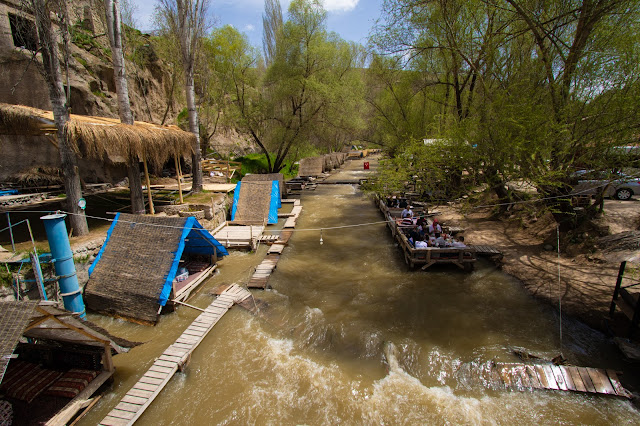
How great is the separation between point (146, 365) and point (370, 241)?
9.12m

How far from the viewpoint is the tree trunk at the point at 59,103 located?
7891 mm

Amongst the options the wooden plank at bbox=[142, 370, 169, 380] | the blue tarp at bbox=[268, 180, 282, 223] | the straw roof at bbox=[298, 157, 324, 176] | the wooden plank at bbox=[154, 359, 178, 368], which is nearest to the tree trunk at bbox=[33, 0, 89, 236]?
the wooden plank at bbox=[154, 359, 178, 368]

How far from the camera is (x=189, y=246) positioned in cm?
1011

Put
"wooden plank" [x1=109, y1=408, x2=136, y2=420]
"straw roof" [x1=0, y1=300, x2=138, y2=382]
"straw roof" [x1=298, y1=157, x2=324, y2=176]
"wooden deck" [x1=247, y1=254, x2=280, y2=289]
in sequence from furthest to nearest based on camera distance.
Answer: "straw roof" [x1=298, y1=157, x2=324, y2=176] → "wooden deck" [x1=247, y1=254, x2=280, y2=289] → "wooden plank" [x1=109, y1=408, x2=136, y2=420] → "straw roof" [x1=0, y1=300, x2=138, y2=382]

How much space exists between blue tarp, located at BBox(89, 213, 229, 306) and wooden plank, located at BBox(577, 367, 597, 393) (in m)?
8.63

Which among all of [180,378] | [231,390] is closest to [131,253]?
[180,378]

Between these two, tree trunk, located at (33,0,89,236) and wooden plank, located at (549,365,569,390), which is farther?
tree trunk, located at (33,0,89,236)

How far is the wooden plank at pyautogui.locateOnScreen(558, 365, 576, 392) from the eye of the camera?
5573 millimetres

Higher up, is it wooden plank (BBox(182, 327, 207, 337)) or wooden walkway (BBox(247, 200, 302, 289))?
wooden walkway (BBox(247, 200, 302, 289))

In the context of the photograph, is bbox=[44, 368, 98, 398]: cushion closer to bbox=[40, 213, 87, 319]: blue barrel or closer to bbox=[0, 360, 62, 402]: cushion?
bbox=[0, 360, 62, 402]: cushion

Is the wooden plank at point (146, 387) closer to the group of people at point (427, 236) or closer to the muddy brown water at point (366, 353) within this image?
the muddy brown water at point (366, 353)

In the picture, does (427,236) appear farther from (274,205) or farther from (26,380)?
(26,380)

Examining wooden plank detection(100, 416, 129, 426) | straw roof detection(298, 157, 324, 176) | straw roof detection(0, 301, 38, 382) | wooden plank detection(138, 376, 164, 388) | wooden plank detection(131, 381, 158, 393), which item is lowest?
wooden plank detection(100, 416, 129, 426)

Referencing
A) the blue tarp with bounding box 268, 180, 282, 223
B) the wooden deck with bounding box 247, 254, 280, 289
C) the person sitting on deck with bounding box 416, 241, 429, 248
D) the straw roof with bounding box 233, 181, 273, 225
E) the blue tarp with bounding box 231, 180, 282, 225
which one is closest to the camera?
the wooden deck with bounding box 247, 254, 280, 289
